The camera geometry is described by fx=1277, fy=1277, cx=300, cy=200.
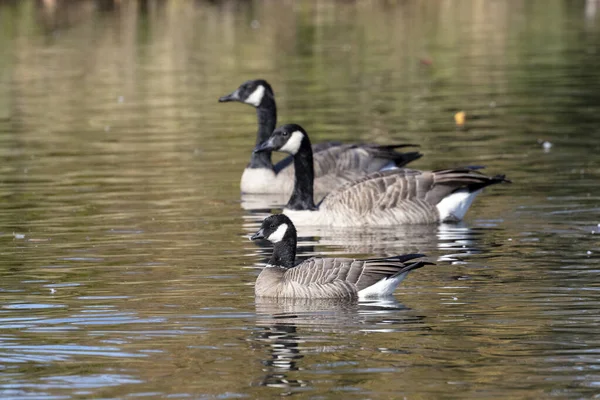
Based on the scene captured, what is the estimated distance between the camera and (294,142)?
662 inches

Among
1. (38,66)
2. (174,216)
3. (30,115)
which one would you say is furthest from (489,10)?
(174,216)

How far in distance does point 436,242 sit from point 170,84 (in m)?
20.7

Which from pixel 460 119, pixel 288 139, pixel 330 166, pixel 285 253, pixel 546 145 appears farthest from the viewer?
pixel 460 119

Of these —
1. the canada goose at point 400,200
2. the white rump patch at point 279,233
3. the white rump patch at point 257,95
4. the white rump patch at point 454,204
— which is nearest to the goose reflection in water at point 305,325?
the white rump patch at point 279,233

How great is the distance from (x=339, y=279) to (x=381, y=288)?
0.39 metres

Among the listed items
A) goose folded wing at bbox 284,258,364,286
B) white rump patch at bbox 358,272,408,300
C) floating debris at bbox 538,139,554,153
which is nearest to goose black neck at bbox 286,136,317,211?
goose folded wing at bbox 284,258,364,286

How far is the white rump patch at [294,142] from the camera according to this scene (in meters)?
16.8

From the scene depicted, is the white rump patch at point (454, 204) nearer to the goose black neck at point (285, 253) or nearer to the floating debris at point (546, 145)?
the goose black neck at point (285, 253)

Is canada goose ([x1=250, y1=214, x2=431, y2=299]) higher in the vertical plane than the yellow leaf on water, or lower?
lower

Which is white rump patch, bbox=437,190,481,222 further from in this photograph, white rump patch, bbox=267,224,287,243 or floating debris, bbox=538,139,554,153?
floating debris, bbox=538,139,554,153

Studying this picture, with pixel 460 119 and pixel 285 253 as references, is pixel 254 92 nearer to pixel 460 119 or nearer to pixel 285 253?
pixel 460 119

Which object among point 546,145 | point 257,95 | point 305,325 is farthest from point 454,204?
point 546,145

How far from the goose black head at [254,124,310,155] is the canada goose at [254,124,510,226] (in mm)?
885

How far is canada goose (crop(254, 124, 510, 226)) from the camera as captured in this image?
637 inches
